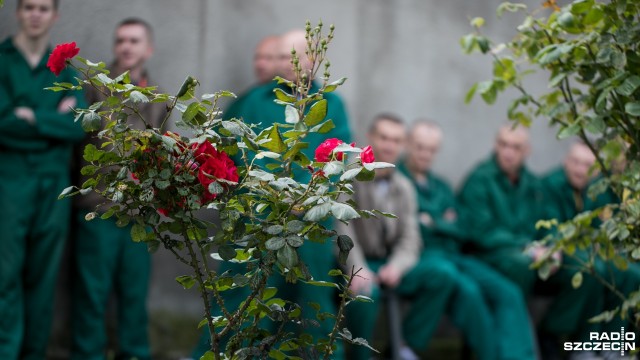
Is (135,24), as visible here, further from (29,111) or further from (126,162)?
(126,162)

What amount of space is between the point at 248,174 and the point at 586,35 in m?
1.28

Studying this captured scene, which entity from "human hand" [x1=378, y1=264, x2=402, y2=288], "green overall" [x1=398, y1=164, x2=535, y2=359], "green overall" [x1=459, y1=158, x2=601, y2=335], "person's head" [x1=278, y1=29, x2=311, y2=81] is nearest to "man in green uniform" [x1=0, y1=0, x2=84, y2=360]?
"person's head" [x1=278, y1=29, x2=311, y2=81]

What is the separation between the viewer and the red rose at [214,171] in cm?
212

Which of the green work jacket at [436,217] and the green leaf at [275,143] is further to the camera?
the green work jacket at [436,217]

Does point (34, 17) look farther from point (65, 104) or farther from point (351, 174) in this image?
point (351, 174)

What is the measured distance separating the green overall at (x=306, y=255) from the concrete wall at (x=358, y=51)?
18.4 inches

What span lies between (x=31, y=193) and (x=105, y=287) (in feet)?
2.25

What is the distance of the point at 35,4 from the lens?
4.97 m

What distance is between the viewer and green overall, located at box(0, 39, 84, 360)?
15.5 ft

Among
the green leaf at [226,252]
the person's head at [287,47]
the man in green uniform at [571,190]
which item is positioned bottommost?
the green leaf at [226,252]

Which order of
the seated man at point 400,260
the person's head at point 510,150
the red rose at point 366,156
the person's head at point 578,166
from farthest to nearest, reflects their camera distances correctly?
the person's head at point 578,166
the person's head at point 510,150
the seated man at point 400,260
the red rose at point 366,156

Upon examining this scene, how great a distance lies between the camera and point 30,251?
4840 millimetres

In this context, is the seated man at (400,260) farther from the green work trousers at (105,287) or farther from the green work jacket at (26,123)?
the green work jacket at (26,123)

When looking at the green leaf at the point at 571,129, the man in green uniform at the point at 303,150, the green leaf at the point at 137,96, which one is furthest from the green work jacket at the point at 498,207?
the green leaf at the point at 137,96
